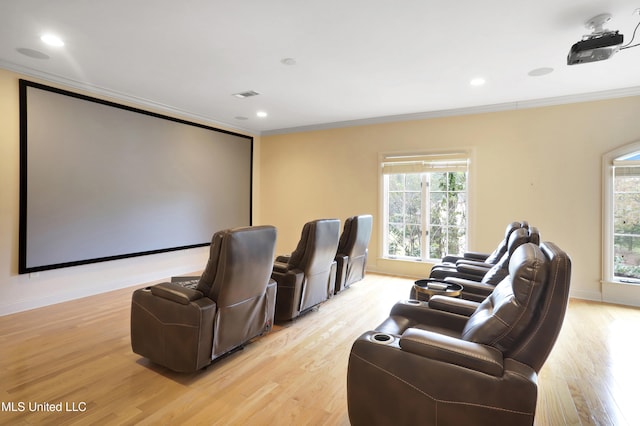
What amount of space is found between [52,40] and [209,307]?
9.95 ft

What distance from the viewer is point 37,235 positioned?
13.0 feet

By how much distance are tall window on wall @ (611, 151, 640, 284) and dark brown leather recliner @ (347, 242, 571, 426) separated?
393 centimetres

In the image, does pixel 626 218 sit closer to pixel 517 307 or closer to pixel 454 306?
pixel 454 306

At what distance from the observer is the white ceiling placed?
8.50ft

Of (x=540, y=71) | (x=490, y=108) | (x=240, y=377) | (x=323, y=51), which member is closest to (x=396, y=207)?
(x=490, y=108)

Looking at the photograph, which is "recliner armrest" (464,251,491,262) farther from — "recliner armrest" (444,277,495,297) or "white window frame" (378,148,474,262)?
"recliner armrest" (444,277,495,297)

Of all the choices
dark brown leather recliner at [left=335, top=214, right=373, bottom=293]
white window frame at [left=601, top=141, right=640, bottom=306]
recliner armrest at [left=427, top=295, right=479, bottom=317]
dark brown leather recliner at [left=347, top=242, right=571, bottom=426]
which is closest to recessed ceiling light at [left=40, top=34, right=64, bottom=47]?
dark brown leather recliner at [left=335, top=214, right=373, bottom=293]

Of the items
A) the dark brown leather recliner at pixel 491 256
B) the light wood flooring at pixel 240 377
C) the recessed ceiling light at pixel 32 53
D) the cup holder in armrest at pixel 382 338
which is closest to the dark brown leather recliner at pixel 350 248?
the light wood flooring at pixel 240 377

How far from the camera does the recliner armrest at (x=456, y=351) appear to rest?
1458 millimetres

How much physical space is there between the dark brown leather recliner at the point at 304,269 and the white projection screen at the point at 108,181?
270 cm

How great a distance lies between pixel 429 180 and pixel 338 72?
2.70 metres

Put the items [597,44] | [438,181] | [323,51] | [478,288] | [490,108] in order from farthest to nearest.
Answer: [438,181], [490,108], [323,51], [478,288], [597,44]

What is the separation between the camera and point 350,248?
14.8 ft

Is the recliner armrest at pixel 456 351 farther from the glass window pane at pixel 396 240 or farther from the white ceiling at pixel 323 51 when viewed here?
the glass window pane at pixel 396 240
